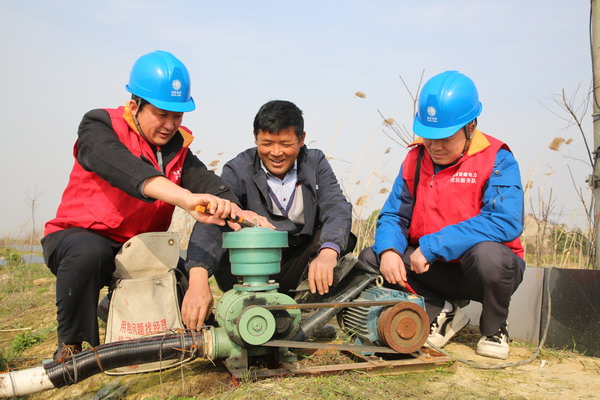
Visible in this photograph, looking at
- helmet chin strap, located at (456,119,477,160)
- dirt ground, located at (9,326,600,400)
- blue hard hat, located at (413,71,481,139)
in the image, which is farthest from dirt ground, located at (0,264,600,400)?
blue hard hat, located at (413,71,481,139)

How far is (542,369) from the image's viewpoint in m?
3.23

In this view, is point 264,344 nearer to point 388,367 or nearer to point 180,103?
point 388,367

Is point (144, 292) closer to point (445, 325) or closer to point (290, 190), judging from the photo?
point (290, 190)

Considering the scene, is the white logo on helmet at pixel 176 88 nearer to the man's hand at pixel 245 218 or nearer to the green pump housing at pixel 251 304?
the man's hand at pixel 245 218

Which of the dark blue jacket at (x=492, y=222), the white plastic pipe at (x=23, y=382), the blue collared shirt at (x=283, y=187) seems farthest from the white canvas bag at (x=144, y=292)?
the dark blue jacket at (x=492, y=222)

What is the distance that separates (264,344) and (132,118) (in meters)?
1.63

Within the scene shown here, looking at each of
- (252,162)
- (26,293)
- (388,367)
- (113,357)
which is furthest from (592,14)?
(26,293)

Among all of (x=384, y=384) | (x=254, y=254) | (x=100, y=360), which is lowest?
(x=384, y=384)

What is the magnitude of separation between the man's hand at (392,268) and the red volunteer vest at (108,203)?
1.50 meters

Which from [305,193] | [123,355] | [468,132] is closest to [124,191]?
[123,355]

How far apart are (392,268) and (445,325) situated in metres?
0.59

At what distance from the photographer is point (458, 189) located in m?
3.51

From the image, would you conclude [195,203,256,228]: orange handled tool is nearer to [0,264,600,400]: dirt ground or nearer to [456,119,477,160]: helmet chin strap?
[0,264,600,400]: dirt ground

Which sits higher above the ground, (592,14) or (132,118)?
(592,14)
